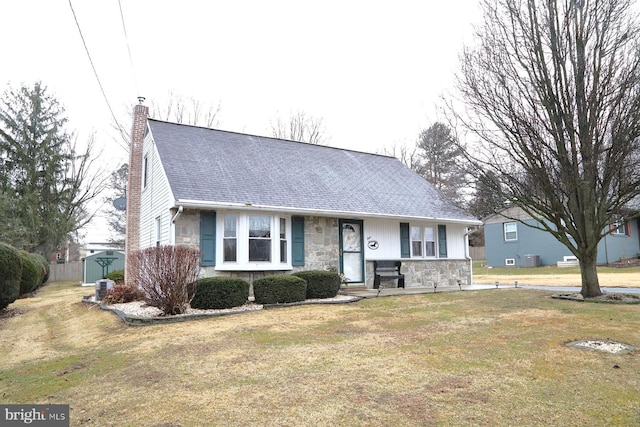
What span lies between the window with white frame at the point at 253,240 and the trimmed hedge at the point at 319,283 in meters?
0.96

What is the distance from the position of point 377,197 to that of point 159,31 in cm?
818

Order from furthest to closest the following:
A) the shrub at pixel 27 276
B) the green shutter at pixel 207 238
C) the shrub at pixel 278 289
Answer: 1. the shrub at pixel 27 276
2. the green shutter at pixel 207 238
3. the shrub at pixel 278 289

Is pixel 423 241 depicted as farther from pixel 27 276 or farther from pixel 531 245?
pixel 531 245

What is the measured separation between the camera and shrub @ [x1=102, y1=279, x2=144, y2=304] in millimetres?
11448

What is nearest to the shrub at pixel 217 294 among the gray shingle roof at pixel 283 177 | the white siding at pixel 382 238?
the gray shingle roof at pixel 283 177

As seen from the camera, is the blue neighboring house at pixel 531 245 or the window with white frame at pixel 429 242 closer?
the window with white frame at pixel 429 242

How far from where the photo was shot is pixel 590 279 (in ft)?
34.3

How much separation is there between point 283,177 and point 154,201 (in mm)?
3921

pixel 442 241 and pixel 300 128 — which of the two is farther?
pixel 300 128

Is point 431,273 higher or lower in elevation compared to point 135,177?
lower

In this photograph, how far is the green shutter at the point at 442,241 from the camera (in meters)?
14.9

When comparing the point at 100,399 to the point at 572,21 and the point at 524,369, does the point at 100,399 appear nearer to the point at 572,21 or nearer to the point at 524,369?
the point at 524,369

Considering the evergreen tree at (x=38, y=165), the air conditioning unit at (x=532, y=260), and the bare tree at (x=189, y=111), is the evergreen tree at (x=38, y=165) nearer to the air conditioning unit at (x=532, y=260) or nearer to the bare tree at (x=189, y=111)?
the bare tree at (x=189, y=111)

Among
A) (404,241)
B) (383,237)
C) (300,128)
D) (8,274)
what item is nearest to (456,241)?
(404,241)
